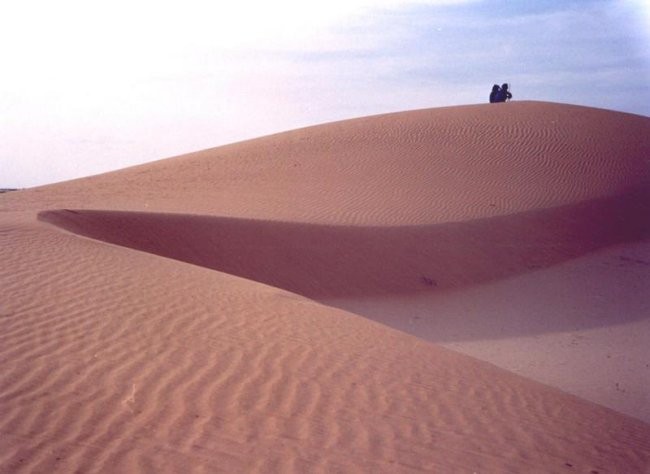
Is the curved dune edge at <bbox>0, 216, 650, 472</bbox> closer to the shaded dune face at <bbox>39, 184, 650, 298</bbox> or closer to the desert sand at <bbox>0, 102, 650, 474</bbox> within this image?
the desert sand at <bbox>0, 102, 650, 474</bbox>

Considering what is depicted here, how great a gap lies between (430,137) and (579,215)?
30.9 ft

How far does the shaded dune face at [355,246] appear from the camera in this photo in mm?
15555

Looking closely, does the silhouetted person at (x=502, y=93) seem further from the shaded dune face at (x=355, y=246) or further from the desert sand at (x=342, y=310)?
the shaded dune face at (x=355, y=246)

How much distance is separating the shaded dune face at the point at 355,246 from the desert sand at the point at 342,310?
0.06 m

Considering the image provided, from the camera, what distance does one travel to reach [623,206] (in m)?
21.0

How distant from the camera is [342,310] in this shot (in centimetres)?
1066

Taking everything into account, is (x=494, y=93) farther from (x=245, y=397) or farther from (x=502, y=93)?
(x=245, y=397)

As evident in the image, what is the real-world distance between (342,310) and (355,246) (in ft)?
21.7

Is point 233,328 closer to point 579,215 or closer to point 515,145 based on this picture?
point 579,215

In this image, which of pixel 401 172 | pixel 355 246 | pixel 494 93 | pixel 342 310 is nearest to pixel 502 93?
pixel 494 93

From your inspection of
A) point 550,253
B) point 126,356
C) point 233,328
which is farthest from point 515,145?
point 126,356

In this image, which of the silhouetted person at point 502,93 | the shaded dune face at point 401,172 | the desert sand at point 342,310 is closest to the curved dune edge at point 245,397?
the desert sand at point 342,310

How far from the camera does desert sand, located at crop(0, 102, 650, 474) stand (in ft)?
16.7

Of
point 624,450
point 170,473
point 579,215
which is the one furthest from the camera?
point 579,215
